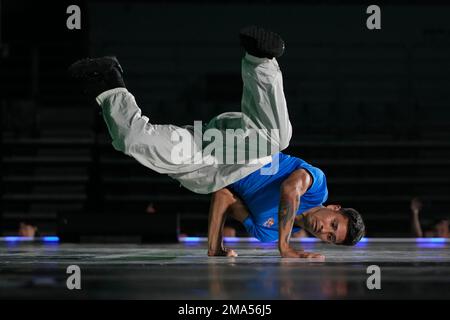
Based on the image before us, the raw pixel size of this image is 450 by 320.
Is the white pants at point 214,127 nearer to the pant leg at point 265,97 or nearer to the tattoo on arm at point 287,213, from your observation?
the pant leg at point 265,97

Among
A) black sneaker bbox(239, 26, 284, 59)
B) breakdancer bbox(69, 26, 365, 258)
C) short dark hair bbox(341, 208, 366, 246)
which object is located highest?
black sneaker bbox(239, 26, 284, 59)

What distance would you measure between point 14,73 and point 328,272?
723cm

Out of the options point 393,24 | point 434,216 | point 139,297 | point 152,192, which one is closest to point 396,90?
point 393,24

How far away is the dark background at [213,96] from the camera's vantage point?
8.27 m

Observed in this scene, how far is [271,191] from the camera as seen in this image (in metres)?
3.45

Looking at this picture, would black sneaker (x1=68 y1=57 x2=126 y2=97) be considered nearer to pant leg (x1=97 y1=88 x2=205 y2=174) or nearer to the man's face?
pant leg (x1=97 y1=88 x2=205 y2=174)

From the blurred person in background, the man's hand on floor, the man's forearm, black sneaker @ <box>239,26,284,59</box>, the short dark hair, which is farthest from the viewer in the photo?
the blurred person in background

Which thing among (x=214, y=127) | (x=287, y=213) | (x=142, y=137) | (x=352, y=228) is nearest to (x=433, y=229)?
(x=352, y=228)

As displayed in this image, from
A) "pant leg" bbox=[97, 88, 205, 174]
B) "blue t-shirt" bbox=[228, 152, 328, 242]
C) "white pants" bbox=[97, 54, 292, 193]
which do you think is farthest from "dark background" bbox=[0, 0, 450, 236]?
"pant leg" bbox=[97, 88, 205, 174]

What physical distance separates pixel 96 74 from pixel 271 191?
89cm

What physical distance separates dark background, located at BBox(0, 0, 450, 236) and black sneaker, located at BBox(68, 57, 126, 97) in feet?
15.4

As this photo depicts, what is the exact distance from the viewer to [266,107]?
315 centimetres

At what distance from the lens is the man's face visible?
11.0ft

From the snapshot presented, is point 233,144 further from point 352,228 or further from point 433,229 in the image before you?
point 433,229
